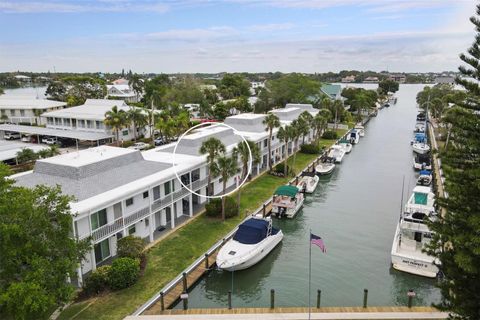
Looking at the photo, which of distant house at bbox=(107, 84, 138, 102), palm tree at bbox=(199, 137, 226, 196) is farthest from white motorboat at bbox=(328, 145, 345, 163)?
distant house at bbox=(107, 84, 138, 102)

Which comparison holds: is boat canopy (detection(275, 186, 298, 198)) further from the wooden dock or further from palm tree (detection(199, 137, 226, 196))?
the wooden dock

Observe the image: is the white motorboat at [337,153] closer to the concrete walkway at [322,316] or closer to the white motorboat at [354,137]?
the white motorboat at [354,137]

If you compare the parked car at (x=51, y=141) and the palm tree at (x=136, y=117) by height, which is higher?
the palm tree at (x=136, y=117)

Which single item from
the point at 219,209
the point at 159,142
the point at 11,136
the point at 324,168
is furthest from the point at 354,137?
the point at 11,136

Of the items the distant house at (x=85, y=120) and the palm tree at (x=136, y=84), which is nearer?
the distant house at (x=85, y=120)

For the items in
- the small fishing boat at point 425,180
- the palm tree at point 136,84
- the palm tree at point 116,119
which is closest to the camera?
the small fishing boat at point 425,180

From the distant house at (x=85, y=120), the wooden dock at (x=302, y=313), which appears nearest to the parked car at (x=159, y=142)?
the distant house at (x=85, y=120)
